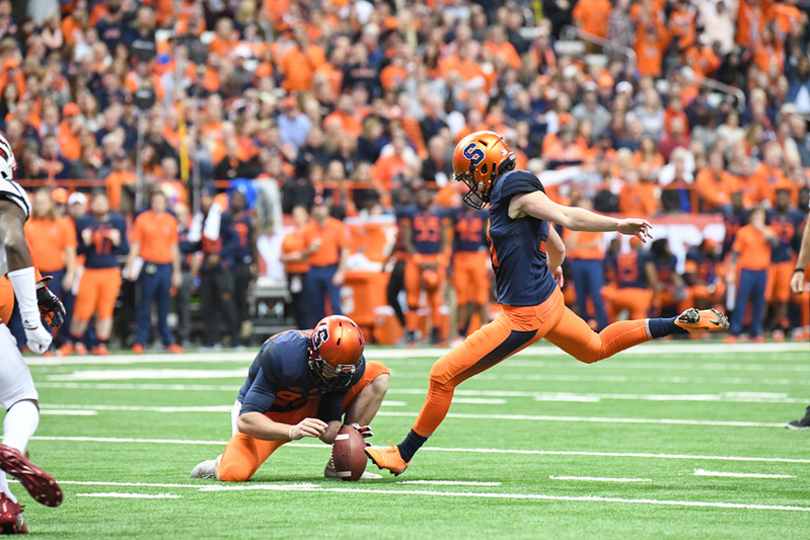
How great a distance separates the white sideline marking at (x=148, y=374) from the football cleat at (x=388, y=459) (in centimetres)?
619

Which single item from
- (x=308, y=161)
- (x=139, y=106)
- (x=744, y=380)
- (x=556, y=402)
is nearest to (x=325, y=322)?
(x=556, y=402)

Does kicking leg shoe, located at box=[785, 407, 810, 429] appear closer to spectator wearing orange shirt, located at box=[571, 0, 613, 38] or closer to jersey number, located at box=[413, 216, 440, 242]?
jersey number, located at box=[413, 216, 440, 242]

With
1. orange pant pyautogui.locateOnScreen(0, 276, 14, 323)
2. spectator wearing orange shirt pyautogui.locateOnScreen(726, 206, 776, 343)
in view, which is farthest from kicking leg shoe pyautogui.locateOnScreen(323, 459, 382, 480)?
spectator wearing orange shirt pyautogui.locateOnScreen(726, 206, 776, 343)

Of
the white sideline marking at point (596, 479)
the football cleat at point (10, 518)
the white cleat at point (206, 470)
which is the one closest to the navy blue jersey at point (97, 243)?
the white cleat at point (206, 470)

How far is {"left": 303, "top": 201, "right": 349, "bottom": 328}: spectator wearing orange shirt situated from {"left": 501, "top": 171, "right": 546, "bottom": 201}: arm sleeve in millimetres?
9983

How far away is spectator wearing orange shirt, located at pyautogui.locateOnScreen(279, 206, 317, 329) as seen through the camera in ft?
52.7

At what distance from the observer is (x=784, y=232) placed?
664 inches

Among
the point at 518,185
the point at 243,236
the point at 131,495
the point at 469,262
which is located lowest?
the point at 469,262

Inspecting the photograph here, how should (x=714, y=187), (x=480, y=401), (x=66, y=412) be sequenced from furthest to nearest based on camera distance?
(x=714, y=187) → (x=480, y=401) → (x=66, y=412)

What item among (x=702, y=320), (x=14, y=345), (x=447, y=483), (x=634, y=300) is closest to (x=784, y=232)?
(x=634, y=300)

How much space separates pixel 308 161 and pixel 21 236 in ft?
42.2

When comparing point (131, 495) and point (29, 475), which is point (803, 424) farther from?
point (29, 475)

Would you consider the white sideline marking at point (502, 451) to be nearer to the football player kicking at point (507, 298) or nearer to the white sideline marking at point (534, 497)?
the white sideline marking at point (534, 497)

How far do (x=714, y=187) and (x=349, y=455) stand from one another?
13.3m
